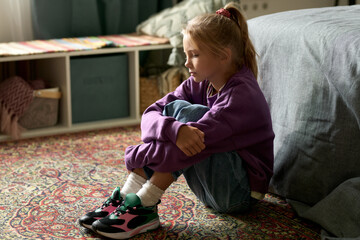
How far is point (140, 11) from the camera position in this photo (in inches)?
125

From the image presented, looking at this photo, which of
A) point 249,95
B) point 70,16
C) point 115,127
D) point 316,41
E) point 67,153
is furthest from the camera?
point 70,16

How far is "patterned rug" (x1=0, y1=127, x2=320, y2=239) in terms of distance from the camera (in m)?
1.55

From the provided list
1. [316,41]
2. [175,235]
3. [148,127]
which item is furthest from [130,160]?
[316,41]

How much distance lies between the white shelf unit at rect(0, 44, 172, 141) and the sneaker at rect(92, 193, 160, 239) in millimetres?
1150

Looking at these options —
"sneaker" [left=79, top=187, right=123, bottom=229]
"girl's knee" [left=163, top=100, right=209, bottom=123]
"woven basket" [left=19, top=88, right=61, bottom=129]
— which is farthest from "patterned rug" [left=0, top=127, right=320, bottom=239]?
"girl's knee" [left=163, top=100, right=209, bottom=123]

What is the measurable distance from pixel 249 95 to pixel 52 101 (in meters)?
1.37

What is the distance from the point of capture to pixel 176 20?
2.83 m

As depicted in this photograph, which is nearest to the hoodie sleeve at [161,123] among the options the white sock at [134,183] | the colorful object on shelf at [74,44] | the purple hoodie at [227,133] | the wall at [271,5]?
the purple hoodie at [227,133]

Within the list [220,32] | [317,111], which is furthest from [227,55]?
[317,111]

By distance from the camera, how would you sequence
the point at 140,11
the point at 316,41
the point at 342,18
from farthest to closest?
the point at 140,11 < the point at 342,18 < the point at 316,41

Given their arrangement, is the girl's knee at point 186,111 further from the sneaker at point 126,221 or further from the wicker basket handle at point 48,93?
the wicker basket handle at point 48,93

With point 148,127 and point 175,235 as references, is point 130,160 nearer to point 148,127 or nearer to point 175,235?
point 148,127

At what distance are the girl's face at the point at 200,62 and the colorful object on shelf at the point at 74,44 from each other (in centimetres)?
114

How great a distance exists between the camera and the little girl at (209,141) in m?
1.48
